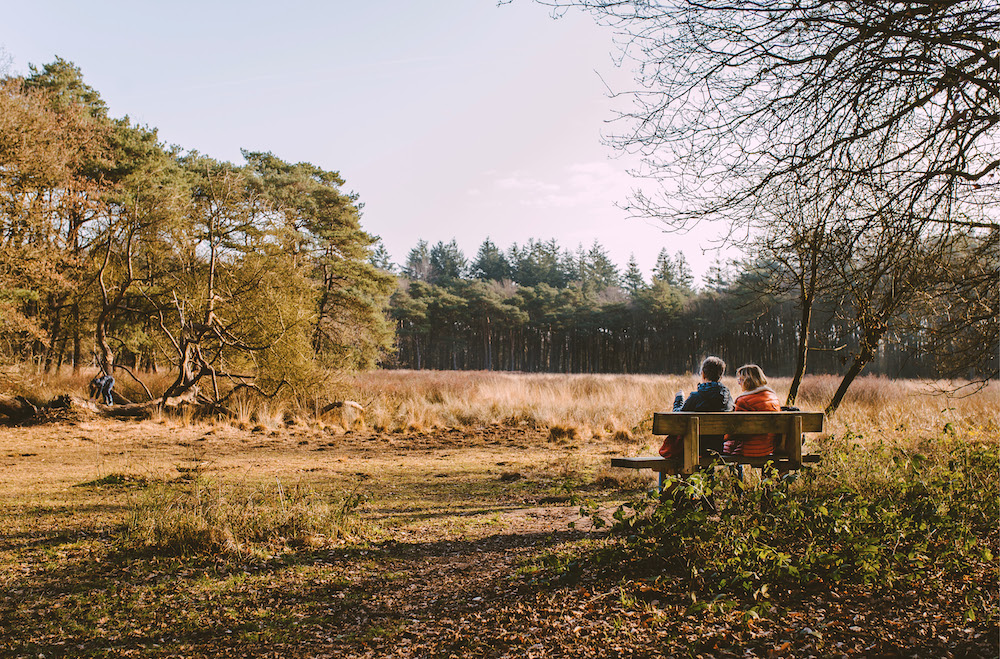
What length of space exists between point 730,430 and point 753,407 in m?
0.64

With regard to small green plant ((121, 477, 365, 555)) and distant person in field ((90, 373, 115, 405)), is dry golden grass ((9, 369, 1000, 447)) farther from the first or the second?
small green plant ((121, 477, 365, 555))

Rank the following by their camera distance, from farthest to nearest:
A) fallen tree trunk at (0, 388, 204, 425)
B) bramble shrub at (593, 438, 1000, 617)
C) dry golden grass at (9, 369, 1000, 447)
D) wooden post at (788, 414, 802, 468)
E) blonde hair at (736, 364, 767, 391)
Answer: fallen tree trunk at (0, 388, 204, 425), dry golden grass at (9, 369, 1000, 447), blonde hair at (736, 364, 767, 391), wooden post at (788, 414, 802, 468), bramble shrub at (593, 438, 1000, 617)

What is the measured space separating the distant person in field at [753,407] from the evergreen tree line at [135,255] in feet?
41.8

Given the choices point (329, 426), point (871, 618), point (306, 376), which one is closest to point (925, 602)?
point (871, 618)

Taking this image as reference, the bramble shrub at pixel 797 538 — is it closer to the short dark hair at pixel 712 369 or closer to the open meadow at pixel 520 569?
the open meadow at pixel 520 569

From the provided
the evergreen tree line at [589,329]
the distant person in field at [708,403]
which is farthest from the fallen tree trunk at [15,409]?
the evergreen tree line at [589,329]

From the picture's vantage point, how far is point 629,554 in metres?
3.91

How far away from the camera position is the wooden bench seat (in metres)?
4.15

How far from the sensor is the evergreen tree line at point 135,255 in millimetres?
15023

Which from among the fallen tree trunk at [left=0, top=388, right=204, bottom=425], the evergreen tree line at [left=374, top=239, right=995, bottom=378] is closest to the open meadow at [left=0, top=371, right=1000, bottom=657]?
the fallen tree trunk at [left=0, top=388, right=204, bottom=425]

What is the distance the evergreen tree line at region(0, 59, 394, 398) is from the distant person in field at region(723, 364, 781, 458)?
12740 mm

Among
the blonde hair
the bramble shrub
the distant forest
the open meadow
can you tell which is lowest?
the open meadow

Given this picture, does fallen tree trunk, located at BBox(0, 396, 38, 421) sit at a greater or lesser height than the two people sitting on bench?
lesser

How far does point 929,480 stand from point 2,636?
5604 millimetres
